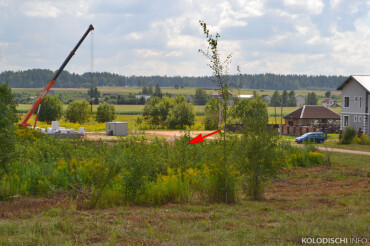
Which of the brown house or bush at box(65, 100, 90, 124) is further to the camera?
bush at box(65, 100, 90, 124)

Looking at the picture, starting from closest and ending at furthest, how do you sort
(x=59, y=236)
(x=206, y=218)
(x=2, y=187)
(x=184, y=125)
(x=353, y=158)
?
(x=59, y=236)
(x=206, y=218)
(x=2, y=187)
(x=353, y=158)
(x=184, y=125)

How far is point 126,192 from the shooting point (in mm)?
10547

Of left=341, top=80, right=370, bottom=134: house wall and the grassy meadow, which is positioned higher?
left=341, top=80, right=370, bottom=134: house wall

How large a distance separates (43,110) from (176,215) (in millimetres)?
63320

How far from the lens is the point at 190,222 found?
337 inches

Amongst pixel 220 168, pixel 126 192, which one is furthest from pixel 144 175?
pixel 220 168

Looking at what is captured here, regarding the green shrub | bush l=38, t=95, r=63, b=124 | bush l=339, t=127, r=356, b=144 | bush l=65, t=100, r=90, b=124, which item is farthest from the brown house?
the green shrub

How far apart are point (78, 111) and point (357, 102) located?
137 ft

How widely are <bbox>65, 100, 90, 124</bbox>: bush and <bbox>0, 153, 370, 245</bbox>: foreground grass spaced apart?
59.8 metres

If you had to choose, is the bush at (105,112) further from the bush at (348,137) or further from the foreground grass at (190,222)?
the foreground grass at (190,222)

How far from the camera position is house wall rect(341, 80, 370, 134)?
44969 mm

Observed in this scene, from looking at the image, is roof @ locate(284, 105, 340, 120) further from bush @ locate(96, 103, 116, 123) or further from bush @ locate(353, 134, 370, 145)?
bush @ locate(96, 103, 116, 123)

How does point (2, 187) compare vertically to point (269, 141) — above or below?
below

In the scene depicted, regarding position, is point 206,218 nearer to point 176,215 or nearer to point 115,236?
point 176,215
